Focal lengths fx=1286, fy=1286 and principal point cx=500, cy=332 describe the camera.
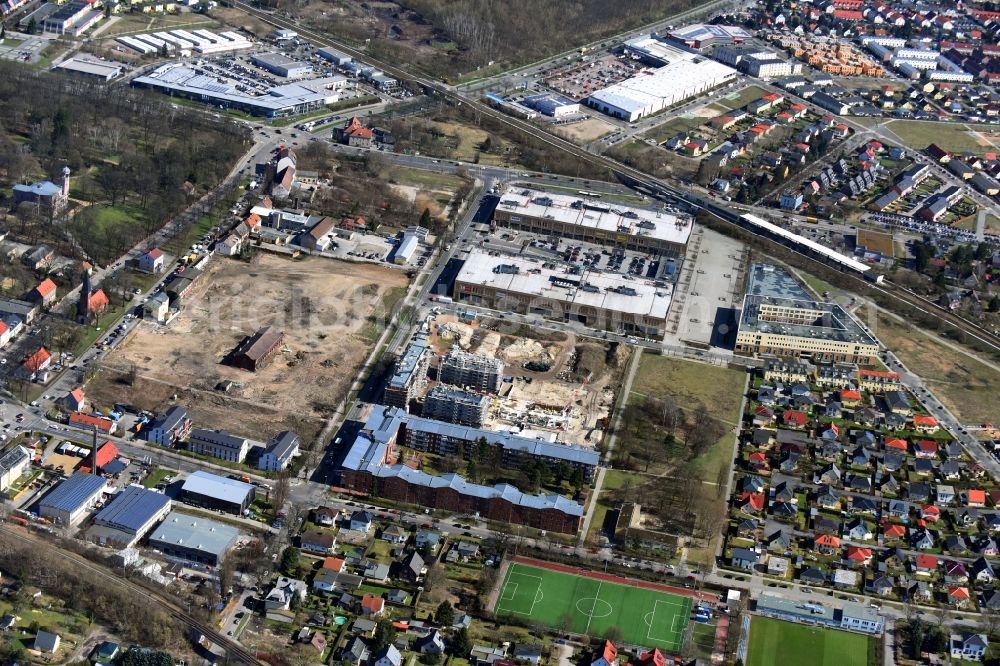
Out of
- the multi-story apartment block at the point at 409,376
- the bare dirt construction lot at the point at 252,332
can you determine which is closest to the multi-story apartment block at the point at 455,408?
the multi-story apartment block at the point at 409,376

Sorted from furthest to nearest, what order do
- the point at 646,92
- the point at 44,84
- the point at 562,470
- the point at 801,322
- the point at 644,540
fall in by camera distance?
the point at 646,92 → the point at 44,84 → the point at 801,322 → the point at 562,470 → the point at 644,540

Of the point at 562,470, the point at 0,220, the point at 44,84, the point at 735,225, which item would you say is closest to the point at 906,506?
the point at 562,470

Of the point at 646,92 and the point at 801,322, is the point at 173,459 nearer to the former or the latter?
the point at 801,322

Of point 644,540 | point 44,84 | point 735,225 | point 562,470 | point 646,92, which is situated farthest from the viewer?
point 646,92

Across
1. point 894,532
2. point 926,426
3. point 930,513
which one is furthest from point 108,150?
point 930,513

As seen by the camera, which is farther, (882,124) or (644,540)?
(882,124)

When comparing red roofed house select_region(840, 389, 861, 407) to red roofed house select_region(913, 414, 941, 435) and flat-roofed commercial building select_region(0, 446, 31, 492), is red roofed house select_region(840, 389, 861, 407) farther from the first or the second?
flat-roofed commercial building select_region(0, 446, 31, 492)
